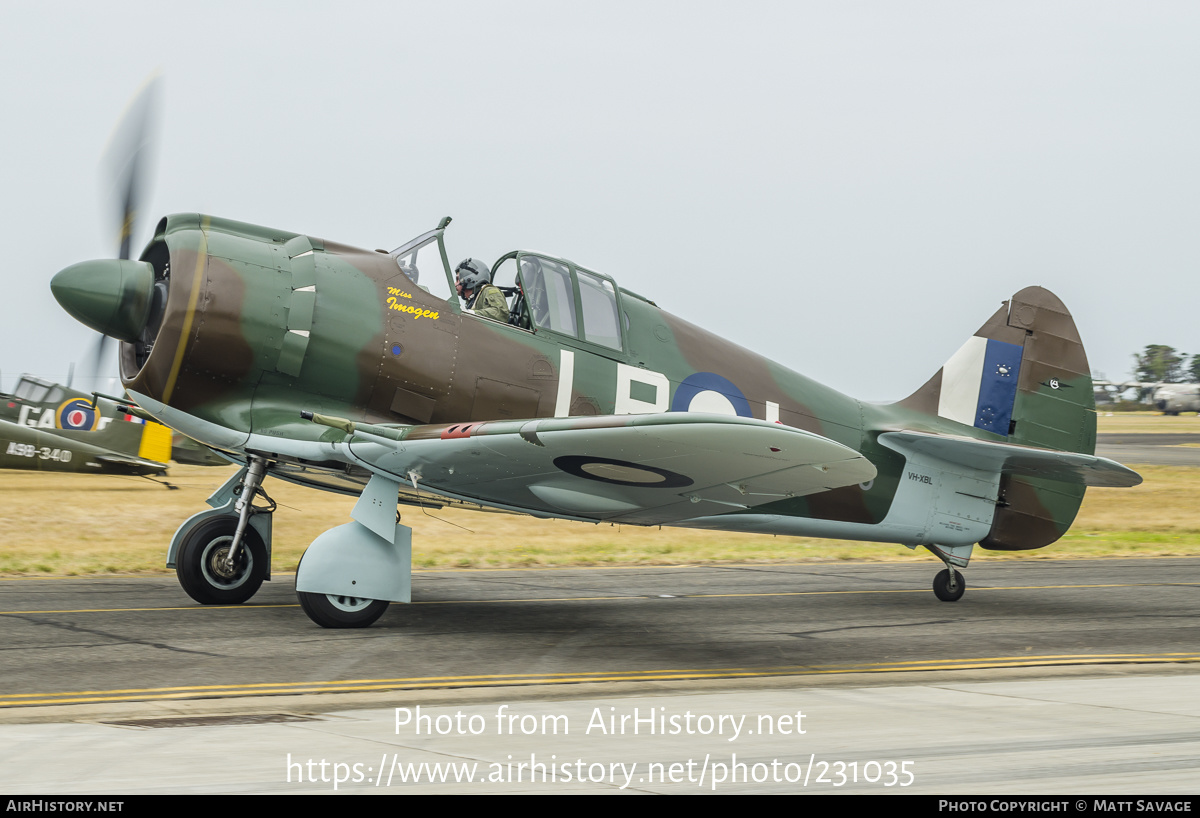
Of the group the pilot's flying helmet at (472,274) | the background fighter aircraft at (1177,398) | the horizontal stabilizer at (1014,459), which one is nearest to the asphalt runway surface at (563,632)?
the horizontal stabilizer at (1014,459)

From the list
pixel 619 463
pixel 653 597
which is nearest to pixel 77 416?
pixel 653 597

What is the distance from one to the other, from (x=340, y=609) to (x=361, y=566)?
39 centimetres

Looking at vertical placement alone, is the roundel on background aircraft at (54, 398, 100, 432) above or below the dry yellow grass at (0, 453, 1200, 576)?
above

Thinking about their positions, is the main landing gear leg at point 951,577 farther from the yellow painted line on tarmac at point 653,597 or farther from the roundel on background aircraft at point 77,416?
the roundel on background aircraft at point 77,416

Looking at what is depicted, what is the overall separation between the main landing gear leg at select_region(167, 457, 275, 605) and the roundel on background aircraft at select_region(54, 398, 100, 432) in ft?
42.7

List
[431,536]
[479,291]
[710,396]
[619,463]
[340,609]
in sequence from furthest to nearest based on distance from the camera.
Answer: [431,536]
[710,396]
[479,291]
[340,609]
[619,463]

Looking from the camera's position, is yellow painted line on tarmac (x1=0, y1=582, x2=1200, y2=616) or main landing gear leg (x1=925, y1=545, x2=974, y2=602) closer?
yellow painted line on tarmac (x1=0, y1=582, x2=1200, y2=616)

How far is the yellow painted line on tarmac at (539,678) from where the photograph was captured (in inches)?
224

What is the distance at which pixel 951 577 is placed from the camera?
1076 centimetres

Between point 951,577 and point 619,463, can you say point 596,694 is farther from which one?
point 951,577

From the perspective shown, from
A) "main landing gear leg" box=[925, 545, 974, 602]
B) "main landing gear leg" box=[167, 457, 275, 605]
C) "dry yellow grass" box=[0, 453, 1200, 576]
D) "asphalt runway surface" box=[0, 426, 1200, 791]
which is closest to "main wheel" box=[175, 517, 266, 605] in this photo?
"main landing gear leg" box=[167, 457, 275, 605]

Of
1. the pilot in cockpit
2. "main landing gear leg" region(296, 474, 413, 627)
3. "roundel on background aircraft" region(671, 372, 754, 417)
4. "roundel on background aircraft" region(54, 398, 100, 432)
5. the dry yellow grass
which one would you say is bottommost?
the dry yellow grass

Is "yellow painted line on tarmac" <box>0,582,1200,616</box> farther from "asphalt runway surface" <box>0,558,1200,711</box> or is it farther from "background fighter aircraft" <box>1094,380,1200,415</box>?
"background fighter aircraft" <box>1094,380,1200,415</box>

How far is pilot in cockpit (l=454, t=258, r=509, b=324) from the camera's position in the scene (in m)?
8.62
